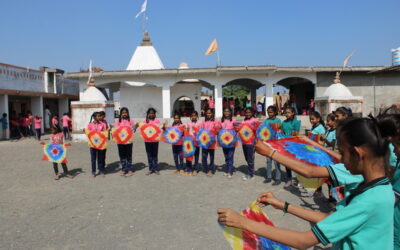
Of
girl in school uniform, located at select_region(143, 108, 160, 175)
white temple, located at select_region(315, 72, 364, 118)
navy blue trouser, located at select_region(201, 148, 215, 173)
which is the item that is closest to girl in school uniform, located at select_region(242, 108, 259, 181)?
navy blue trouser, located at select_region(201, 148, 215, 173)

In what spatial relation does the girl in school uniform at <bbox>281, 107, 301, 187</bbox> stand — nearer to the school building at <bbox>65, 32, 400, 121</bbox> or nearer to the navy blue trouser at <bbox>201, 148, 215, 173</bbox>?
the navy blue trouser at <bbox>201, 148, 215, 173</bbox>

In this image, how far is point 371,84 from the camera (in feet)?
59.3

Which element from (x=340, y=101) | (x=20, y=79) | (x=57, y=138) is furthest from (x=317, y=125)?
(x=20, y=79)

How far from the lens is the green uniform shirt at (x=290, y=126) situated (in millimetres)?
5707

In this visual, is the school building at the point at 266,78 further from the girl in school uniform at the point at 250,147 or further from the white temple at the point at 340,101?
the girl in school uniform at the point at 250,147

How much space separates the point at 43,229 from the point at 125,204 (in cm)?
129

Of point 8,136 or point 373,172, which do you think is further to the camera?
point 8,136

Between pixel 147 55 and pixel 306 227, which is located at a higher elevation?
pixel 147 55

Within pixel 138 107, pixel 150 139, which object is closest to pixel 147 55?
pixel 138 107

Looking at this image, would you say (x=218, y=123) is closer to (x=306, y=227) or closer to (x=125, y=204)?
(x=125, y=204)

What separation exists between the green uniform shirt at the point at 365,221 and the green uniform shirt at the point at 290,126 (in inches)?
180

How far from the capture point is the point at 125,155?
7.11m

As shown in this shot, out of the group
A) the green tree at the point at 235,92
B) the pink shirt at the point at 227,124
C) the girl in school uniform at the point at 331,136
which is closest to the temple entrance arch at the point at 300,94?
the pink shirt at the point at 227,124

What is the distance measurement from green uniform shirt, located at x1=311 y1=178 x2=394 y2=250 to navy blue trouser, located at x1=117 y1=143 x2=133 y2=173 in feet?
20.4
